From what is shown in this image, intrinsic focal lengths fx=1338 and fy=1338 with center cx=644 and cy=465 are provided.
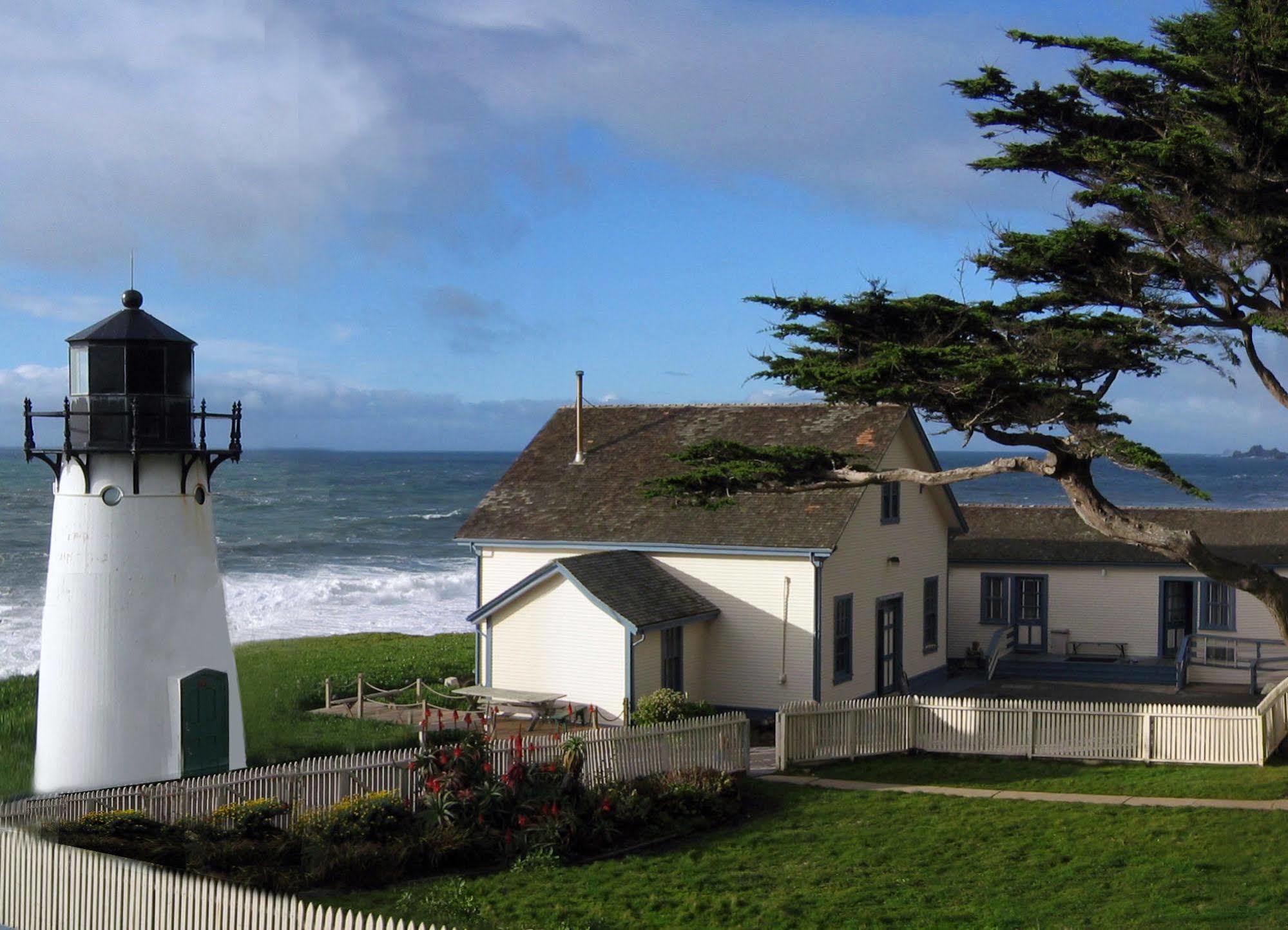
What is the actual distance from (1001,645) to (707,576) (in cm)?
896

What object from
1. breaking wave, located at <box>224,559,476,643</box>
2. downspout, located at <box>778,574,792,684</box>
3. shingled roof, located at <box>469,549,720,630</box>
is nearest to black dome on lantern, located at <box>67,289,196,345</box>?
shingled roof, located at <box>469,549,720,630</box>

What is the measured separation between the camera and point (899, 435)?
26312mm

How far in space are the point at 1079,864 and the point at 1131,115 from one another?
32.3 ft

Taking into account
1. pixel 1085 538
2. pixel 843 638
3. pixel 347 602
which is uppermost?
pixel 1085 538

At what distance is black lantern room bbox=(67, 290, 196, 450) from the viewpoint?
1543 centimetres

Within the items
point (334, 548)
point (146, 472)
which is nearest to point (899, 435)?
point (146, 472)

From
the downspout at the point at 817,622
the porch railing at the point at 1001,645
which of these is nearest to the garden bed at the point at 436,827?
the downspout at the point at 817,622

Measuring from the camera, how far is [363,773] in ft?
50.9

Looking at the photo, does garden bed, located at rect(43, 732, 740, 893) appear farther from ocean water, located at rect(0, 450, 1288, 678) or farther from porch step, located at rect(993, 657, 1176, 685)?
ocean water, located at rect(0, 450, 1288, 678)

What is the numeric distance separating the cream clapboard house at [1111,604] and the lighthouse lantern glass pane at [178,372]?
66.5 feet

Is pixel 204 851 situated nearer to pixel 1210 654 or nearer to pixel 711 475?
pixel 711 475

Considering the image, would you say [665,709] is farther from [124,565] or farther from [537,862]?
[124,565]

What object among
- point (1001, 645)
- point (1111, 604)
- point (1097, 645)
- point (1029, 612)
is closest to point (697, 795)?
point (1001, 645)

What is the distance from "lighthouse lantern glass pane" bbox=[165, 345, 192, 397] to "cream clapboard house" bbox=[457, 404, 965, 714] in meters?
8.90
